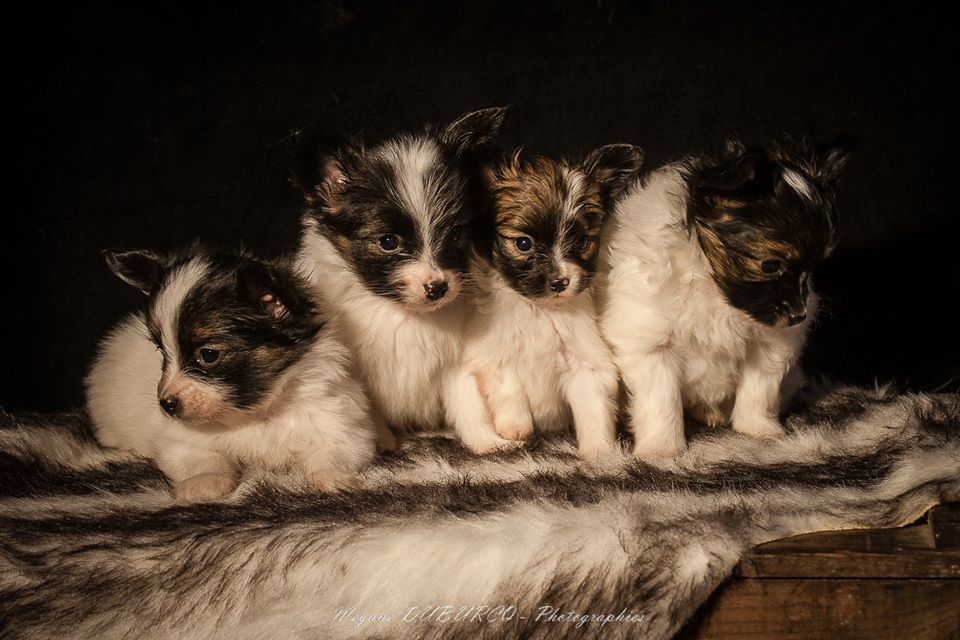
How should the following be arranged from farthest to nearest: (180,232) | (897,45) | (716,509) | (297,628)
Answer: (180,232)
(897,45)
(716,509)
(297,628)

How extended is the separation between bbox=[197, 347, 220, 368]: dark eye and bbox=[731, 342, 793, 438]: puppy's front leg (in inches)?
79.8

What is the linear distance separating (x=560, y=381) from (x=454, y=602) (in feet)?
4.00

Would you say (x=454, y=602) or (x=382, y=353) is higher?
(x=382, y=353)

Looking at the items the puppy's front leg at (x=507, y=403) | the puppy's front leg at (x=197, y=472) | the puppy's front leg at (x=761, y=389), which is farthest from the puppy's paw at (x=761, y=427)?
the puppy's front leg at (x=197, y=472)

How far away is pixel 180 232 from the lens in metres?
4.14

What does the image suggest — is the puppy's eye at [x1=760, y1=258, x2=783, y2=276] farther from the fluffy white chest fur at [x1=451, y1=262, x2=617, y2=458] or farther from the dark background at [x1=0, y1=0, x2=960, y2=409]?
the dark background at [x1=0, y1=0, x2=960, y2=409]

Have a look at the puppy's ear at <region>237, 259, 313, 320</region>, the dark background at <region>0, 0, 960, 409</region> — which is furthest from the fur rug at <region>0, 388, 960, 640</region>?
the dark background at <region>0, 0, 960, 409</region>

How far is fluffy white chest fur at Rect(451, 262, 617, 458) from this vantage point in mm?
2967

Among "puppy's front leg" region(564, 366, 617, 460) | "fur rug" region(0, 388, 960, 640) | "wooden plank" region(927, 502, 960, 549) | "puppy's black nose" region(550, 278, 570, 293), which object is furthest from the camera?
"puppy's front leg" region(564, 366, 617, 460)

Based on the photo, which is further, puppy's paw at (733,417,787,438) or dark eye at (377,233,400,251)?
puppy's paw at (733,417,787,438)

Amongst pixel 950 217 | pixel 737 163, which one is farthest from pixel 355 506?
pixel 950 217

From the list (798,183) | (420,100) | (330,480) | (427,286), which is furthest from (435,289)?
(420,100)

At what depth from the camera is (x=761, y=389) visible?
119 inches

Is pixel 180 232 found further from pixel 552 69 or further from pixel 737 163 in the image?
pixel 737 163
